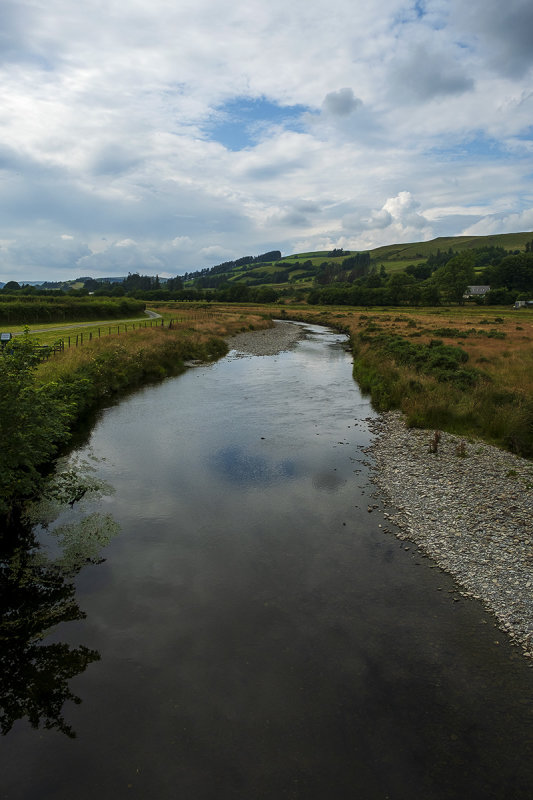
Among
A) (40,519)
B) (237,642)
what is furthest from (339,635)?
(40,519)

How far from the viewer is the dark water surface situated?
25.2 ft

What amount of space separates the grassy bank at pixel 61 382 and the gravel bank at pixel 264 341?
273 centimetres

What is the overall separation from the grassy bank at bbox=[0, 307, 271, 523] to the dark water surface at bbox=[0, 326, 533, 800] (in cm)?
257

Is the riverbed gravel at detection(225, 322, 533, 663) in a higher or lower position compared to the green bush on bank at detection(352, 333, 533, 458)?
lower

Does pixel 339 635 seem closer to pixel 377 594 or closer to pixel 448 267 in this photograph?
pixel 377 594

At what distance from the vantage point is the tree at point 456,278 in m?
137

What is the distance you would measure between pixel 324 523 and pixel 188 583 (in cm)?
524

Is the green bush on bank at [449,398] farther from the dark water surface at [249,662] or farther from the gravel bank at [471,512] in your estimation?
the dark water surface at [249,662]

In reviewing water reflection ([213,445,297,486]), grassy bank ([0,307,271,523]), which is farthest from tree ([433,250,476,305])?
water reflection ([213,445,297,486])

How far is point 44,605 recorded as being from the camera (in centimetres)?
1151

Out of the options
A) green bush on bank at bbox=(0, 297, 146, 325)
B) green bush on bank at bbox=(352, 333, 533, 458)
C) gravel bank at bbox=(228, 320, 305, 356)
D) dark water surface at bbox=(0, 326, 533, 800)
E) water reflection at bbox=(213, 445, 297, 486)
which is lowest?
dark water surface at bbox=(0, 326, 533, 800)

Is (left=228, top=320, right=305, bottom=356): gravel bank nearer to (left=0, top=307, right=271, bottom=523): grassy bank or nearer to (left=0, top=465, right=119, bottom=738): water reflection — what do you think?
(left=0, top=307, right=271, bottom=523): grassy bank

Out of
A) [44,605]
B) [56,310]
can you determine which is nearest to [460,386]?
[44,605]

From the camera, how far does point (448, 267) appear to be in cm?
14988
